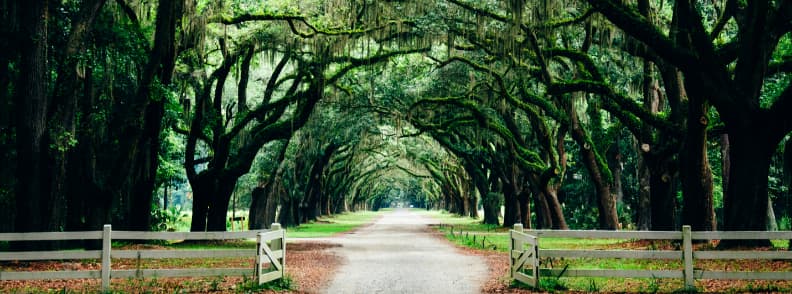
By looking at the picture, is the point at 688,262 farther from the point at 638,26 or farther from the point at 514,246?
the point at 638,26

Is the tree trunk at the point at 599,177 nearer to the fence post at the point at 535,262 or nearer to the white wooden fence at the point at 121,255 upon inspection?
the fence post at the point at 535,262

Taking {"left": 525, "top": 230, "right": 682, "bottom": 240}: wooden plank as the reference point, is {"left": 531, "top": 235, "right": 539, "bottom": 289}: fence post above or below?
below

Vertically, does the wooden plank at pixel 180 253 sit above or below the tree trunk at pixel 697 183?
below

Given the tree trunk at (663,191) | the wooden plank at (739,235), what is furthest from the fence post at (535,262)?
the tree trunk at (663,191)

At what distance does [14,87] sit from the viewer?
56.7 ft

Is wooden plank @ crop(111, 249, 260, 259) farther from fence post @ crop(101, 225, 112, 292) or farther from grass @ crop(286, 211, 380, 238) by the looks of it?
grass @ crop(286, 211, 380, 238)

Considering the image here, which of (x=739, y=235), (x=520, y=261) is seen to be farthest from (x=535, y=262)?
(x=739, y=235)

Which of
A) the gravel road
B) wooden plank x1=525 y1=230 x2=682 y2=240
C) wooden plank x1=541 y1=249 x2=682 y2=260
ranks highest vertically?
wooden plank x1=525 y1=230 x2=682 y2=240

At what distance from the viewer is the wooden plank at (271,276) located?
1066cm

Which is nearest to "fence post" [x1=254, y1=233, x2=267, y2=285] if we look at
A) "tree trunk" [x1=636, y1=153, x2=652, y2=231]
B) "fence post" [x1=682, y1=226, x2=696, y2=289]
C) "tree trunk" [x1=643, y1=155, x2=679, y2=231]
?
"fence post" [x1=682, y1=226, x2=696, y2=289]

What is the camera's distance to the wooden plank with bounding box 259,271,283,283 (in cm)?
1066

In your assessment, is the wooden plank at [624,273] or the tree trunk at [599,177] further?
the tree trunk at [599,177]

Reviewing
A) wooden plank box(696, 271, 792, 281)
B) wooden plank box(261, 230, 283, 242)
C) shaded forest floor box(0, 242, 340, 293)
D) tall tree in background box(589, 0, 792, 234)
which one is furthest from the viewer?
tall tree in background box(589, 0, 792, 234)

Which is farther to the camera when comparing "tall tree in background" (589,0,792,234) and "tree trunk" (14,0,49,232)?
"tree trunk" (14,0,49,232)
